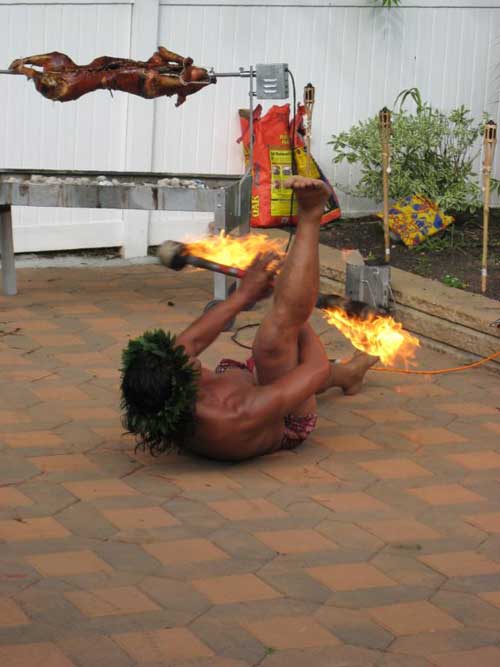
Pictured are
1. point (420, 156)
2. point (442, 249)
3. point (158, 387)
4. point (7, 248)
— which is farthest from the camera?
point (420, 156)

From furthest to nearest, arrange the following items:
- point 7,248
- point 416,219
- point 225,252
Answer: point 416,219 → point 7,248 → point 225,252

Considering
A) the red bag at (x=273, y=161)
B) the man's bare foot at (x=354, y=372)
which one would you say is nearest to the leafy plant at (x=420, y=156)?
the red bag at (x=273, y=161)

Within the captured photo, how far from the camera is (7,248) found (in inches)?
305

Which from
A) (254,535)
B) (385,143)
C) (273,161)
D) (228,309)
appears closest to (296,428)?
(228,309)

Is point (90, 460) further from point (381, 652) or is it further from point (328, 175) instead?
point (328, 175)

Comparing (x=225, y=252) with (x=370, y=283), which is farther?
(x=370, y=283)

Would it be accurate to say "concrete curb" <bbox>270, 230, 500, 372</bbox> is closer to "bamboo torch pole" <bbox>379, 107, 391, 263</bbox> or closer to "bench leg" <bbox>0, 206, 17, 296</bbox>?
"bamboo torch pole" <bbox>379, 107, 391, 263</bbox>

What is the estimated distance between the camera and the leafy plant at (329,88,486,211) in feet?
29.6

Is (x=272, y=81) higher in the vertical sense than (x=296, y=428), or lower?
higher

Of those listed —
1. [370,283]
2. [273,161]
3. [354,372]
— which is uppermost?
[273,161]

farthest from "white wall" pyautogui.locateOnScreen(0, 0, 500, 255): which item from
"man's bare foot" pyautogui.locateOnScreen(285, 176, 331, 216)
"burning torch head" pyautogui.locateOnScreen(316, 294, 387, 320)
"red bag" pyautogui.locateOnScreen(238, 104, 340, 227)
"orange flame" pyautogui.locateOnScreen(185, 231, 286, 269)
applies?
"man's bare foot" pyautogui.locateOnScreen(285, 176, 331, 216)

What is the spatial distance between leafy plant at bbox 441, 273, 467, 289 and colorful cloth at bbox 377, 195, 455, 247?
92 centimetres

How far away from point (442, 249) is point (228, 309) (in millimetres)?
3772

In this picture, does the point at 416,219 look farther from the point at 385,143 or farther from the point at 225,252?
the point at 225,252
